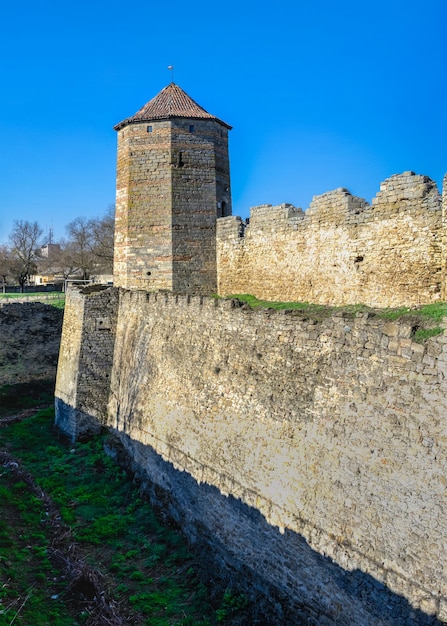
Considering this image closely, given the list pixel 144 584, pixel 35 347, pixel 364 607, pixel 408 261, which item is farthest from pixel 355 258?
pixel 35 347

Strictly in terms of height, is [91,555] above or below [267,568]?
below

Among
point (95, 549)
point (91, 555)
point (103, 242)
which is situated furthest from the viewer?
point (103, 242)

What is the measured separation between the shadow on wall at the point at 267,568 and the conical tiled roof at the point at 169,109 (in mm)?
8751

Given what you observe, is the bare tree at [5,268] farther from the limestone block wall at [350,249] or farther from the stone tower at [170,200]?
the limestone block wall at [350,249]

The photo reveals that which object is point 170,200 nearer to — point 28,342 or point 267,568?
point 28,342

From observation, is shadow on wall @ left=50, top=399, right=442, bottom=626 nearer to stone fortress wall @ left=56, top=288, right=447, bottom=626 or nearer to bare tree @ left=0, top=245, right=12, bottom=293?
stone fortress wall @ left=56, top=288, right=447, bottom=626

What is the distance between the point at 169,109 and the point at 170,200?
2.55 metres

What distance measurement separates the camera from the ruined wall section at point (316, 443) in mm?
6082

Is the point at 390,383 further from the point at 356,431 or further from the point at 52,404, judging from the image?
the point at 52,404

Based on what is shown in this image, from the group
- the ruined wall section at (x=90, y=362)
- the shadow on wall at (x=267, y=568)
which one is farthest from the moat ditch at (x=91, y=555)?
the ruined wall section at (x=90, y=362)

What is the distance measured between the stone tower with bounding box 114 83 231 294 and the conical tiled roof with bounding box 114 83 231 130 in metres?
0.03

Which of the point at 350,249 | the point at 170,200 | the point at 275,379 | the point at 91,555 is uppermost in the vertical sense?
the point at 170,200

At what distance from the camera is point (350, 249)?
9.88m

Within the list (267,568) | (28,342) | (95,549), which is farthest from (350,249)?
(28,342)
